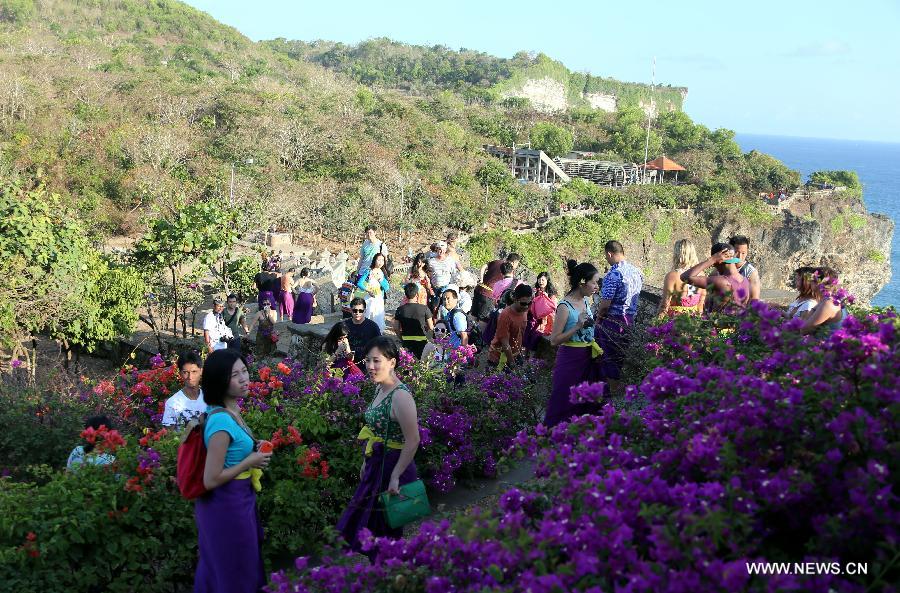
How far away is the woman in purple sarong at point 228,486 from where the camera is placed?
3092mm

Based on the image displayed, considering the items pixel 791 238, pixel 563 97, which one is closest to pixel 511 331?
pixel 791 238

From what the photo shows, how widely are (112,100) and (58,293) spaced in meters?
27.1

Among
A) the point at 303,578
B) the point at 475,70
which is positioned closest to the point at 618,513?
the point at 303,578

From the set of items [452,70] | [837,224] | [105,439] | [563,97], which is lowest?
[837,224]

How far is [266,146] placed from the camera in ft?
107

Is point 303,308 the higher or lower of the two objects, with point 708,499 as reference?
lower

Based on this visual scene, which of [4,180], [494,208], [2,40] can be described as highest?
[2,40]

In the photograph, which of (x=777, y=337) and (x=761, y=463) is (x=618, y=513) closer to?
(x=761, y=463)

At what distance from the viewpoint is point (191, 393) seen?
486 centimetres

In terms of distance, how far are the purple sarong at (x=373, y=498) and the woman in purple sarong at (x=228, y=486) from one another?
600 mm

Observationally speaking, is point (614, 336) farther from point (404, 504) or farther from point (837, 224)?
point (837, 224)

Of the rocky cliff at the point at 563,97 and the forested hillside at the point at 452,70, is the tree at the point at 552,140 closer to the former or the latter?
the forested hillside at the point at 452,70

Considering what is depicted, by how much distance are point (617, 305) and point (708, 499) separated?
3.69m

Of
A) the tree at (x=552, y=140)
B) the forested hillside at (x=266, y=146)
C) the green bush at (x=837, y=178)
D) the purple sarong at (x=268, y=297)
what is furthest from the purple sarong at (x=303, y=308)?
the green bush at (x=837, y=178)
